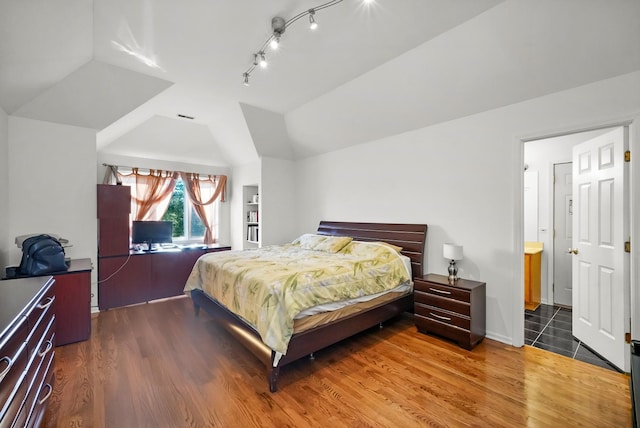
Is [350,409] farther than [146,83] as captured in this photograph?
No

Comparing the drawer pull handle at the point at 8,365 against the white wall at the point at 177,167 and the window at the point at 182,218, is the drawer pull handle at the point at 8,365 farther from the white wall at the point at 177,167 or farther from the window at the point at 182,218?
the window at the point at 182,218

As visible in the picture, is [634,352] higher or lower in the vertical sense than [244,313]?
higher

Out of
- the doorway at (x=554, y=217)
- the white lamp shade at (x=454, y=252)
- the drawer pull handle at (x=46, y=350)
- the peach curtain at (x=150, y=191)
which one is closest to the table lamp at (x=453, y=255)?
the white lamp shade at (x=454, y=252)

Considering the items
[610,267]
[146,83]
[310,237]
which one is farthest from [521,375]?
[146,83]

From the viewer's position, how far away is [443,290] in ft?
9.80

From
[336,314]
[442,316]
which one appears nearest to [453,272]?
[442,316]

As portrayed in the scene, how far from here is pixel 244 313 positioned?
253 centimetres

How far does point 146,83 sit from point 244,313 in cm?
297

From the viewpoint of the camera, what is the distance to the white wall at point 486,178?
2527 millimetres

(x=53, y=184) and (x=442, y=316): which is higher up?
(x=53, y=184)

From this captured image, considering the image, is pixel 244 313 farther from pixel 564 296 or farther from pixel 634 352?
pixel 564 296

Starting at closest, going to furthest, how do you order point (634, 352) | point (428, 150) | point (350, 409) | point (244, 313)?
point (634, 352)
point (350, 409)
point (244, 313)
point (428, 150)

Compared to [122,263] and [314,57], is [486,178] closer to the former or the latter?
[314,57]

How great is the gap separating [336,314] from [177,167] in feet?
14.3
